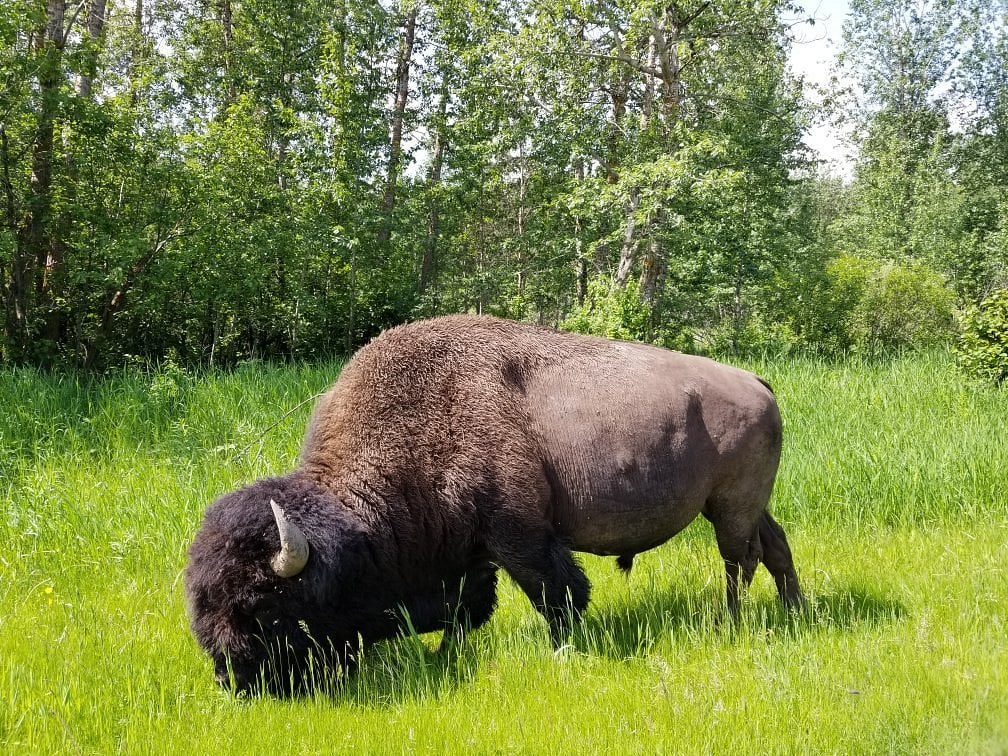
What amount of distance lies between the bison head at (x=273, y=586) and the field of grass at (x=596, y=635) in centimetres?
21

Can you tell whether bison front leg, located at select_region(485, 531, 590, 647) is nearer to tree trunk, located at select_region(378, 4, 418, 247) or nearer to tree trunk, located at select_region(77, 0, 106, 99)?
tree trunk, located at select_region(77, 0, 106, 99)

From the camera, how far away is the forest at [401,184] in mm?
12000

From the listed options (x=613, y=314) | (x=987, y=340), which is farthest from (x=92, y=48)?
(x=987, y=340)

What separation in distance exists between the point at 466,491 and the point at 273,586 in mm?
1153

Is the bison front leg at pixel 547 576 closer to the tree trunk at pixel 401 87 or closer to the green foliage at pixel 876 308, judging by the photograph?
the tree trunk at pixel 401 87

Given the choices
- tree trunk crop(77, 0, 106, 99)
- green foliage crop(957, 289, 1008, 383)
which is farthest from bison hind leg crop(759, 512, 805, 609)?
tree trunk crop(77, 0, 106, 99)

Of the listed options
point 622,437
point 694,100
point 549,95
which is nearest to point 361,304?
point 549,95

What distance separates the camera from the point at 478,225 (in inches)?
918

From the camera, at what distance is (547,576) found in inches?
157

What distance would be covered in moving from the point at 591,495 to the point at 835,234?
40898 millimetres

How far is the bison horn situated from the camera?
133 inches

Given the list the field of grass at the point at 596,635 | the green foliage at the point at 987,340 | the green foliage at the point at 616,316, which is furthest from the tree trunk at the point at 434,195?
the green foliage at the point at 987,340

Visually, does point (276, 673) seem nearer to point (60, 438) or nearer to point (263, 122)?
point (60, 438)

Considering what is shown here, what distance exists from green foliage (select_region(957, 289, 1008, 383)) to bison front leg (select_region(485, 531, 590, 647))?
9030mm
